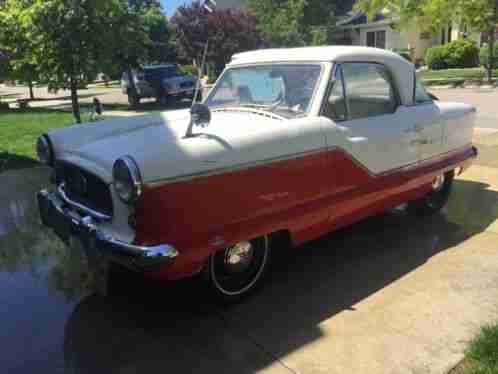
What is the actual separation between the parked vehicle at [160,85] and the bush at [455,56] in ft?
59.0

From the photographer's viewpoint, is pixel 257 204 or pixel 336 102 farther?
pixel 336 102

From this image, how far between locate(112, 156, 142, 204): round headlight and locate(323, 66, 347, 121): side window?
161cm

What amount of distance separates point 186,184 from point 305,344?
1.20 metres

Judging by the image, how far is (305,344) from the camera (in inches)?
118

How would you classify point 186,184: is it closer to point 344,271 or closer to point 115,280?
point 115,280

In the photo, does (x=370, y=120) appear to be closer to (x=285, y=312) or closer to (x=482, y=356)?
(x=285, y=312)

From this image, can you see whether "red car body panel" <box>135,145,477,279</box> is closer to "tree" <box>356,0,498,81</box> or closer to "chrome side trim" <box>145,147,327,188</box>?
"chrome side trim" <box>145,147,327,188</box>

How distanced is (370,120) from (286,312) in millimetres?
1698

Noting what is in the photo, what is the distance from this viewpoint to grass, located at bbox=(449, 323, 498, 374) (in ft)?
8.74

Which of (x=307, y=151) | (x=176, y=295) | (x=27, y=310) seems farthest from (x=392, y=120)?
(x=27, y=310)

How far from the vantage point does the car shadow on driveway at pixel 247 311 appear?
2.95 meters

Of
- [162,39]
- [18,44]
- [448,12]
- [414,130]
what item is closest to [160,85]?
[18,44]

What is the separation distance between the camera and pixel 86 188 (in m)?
3.35

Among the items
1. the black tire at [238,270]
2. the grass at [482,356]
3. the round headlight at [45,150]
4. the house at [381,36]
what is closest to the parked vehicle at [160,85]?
the round headlight at [45,150]
